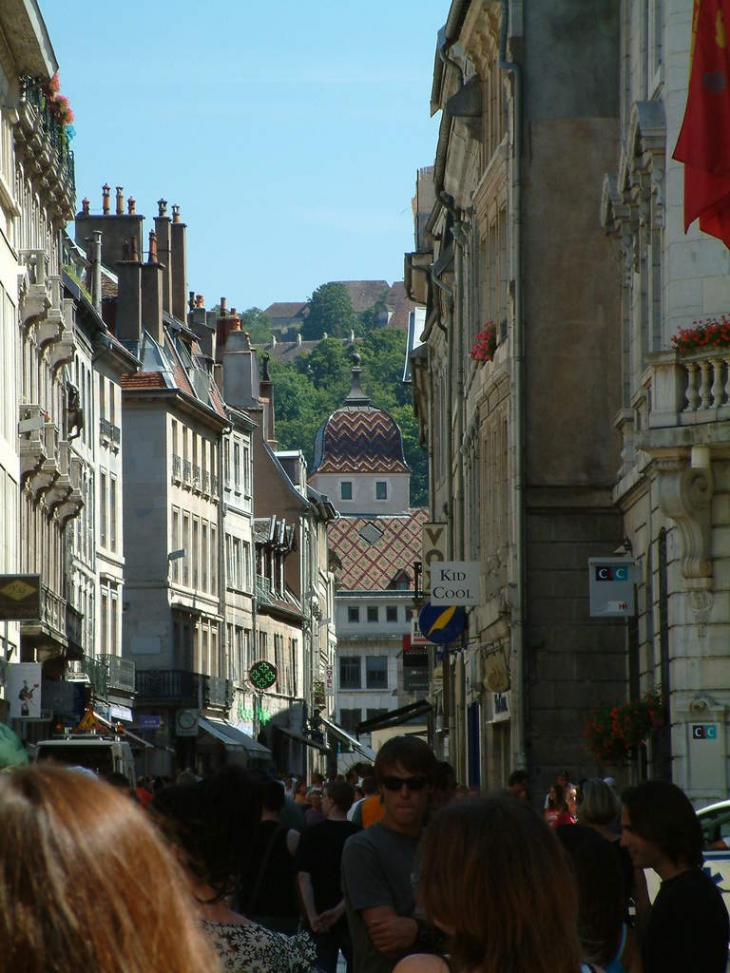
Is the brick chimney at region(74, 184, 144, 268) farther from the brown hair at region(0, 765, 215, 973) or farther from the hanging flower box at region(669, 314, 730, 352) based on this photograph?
the brown hair at region(0, 765, 215, 973)

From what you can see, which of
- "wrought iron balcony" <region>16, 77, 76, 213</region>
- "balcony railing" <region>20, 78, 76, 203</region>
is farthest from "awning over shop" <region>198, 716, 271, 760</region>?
"balcony railing" <region>20, 78, 76, 203</region>

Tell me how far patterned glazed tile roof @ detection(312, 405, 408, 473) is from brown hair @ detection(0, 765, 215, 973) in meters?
158

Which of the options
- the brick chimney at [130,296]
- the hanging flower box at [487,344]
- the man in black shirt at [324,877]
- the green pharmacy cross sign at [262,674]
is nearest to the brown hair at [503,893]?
the man in black shirt at [324,877]

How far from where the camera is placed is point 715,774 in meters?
19.3

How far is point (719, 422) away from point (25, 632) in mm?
27966

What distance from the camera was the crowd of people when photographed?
7.09 feet

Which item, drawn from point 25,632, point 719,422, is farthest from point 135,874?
point 25,632

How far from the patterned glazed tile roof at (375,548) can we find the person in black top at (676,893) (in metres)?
132

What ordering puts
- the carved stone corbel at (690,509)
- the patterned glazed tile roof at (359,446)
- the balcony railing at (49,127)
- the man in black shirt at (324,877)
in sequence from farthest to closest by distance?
the patterned glazed tile roof at (359,446), the balcony railing at (49,127), the carved stone corbel at (690,509), the man in black shirt at (324,877)

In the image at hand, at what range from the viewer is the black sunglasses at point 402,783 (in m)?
7.32

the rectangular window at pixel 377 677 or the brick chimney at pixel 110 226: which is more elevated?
the brick chimney at pixel 110 226

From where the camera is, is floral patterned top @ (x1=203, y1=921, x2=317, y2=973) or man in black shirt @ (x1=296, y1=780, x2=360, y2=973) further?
man in black shirt @ (x1=296, y1=780, x2=360, y2=973)

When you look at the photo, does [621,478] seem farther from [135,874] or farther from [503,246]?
[135,874]

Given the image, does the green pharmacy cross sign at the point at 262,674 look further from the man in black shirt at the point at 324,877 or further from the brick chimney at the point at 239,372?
the man in black shirt at the point at 324,877
